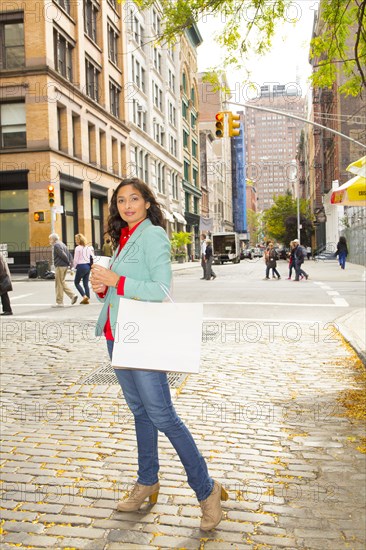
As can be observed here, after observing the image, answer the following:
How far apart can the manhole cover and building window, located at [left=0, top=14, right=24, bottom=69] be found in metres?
26.6

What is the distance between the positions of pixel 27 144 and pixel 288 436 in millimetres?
27076

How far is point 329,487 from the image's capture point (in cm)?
364

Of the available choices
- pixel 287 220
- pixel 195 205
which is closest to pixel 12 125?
pixel 195 205

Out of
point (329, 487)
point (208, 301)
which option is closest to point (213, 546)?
point (329, 487)

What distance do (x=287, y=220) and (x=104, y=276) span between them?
214 feet

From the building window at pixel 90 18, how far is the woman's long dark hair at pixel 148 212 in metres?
34.8

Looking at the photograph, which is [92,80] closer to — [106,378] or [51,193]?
[51,193]

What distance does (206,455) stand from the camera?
4223mm

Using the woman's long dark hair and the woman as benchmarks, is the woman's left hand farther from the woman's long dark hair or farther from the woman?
the woman's long dark hair

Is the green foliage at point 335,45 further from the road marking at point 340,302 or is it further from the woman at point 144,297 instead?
the road marking at point 340,302

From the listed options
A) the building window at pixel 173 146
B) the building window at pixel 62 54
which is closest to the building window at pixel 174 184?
the building window at pixel 173 146

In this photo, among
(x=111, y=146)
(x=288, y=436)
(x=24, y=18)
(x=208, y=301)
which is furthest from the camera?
(x=111, y=146)

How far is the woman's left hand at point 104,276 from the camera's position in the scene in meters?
2.89

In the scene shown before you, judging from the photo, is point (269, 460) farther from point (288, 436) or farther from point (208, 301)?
point (208, 301)
